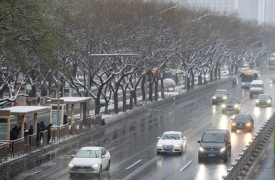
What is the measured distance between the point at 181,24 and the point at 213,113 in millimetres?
16873

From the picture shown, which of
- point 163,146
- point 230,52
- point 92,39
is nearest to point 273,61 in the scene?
point 230,52

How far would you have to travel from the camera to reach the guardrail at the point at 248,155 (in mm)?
31659

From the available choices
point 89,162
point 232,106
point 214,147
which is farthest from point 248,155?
point 232,106

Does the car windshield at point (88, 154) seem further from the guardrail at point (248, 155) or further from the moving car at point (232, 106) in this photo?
the moving car at point (232, 106)

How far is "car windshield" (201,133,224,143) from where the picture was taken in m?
41.6

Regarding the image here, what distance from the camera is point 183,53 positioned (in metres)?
97.1

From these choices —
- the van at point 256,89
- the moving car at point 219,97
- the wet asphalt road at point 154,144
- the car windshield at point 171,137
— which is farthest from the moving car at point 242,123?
the van at point 256,89

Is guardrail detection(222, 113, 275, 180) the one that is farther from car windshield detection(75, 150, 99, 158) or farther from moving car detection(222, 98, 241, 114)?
moving car detection(222, 98, 241, 114)

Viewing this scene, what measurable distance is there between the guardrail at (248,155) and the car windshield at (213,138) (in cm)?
169

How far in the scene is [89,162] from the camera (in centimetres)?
3559

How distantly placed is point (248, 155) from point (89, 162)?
8665 millimetres

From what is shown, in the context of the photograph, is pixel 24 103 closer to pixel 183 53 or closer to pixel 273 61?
pixel 183 53

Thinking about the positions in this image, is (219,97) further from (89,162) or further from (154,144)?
(89,162)

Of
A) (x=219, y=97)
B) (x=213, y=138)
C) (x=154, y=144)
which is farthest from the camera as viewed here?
(x=219, y=97)
